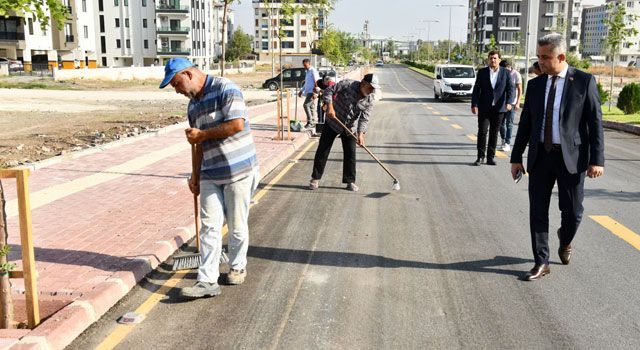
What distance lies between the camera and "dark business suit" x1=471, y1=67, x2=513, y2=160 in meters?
11.5

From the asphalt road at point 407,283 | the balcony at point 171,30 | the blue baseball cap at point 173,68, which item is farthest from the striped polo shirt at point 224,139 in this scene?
the balcony at point 171,30

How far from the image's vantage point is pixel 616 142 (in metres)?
16.2

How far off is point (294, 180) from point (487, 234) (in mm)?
4161

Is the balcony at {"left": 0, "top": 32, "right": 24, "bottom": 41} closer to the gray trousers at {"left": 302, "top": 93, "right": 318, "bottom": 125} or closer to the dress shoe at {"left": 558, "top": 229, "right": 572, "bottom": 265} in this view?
the gray trousers at {"left": 302, "top": 93, "right": 318, "bottom": 125}

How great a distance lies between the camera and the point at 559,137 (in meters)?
5.33

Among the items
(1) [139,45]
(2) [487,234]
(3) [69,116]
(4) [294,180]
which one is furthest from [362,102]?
(1) [139,45]

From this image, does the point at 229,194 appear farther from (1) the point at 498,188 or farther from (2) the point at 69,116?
(2) the point at 69,116

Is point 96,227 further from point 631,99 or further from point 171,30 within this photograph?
point 171,30

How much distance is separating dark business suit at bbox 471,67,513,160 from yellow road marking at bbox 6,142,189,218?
602 cm

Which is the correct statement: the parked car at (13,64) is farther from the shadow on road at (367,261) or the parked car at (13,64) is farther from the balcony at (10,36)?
the shadow on road at (367,261)

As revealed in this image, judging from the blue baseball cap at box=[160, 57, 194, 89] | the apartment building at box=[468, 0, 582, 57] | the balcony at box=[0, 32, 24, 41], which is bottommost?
the blue baseball cap at box=[160, 57, 194, 89]

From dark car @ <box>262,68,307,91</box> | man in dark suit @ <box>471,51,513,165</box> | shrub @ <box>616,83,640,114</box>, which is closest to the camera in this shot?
man in dark suit @ <box>471,51,513,165</box>

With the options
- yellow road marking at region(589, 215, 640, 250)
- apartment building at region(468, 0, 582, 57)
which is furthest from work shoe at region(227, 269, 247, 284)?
apartment building at region(468, 0, 582, 57)

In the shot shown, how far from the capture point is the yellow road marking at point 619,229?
666cm
